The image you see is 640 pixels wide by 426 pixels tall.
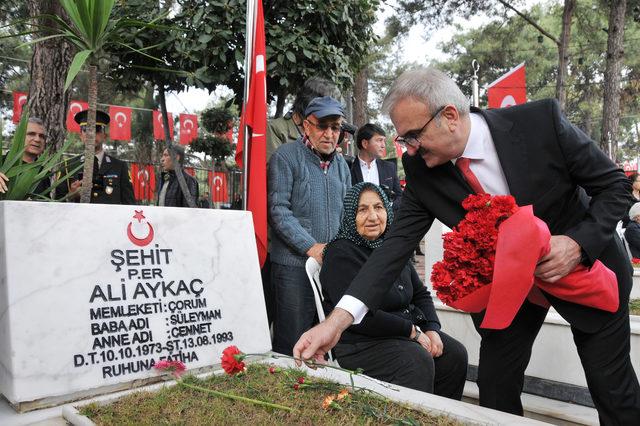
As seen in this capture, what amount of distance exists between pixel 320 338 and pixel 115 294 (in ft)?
2.78

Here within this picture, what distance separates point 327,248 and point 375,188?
40cm

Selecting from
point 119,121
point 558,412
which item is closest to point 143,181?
point 119,121

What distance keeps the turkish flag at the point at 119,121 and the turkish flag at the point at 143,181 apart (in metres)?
1.60

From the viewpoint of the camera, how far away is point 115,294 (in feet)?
6.81

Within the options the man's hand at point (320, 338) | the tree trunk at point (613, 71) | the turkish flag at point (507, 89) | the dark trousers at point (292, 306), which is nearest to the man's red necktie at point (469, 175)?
the man's hand at point (320, 338)

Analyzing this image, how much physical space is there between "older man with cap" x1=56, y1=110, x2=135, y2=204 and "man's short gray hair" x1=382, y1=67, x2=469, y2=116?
2.31 metres

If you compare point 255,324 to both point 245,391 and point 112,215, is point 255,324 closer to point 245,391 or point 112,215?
point 245,391

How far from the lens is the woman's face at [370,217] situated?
282 centimetres

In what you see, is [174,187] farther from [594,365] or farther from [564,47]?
[564,47]

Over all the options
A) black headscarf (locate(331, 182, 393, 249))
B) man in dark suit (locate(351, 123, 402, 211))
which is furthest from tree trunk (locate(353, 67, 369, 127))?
black headscarf (locate(331, 182, 393, 249))

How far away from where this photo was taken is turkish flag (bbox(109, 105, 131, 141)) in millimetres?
15175

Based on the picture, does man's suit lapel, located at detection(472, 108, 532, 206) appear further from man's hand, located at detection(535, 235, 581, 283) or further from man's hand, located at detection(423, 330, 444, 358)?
man's hand, located at detection(423, 330, 444, 358)

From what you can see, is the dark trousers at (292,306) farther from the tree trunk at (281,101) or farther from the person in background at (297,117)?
the tree trunk at (281,101)

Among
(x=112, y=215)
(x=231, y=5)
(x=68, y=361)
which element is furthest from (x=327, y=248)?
(x=231, y=5)
